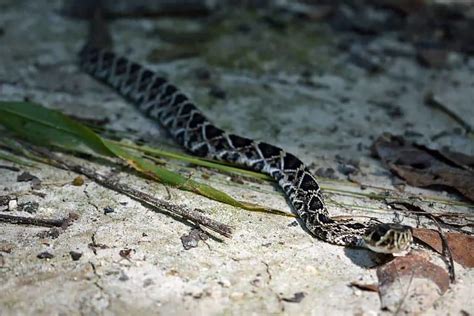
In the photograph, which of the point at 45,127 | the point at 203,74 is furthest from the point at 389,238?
the point at 203,74

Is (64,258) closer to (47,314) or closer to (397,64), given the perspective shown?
(47,314)

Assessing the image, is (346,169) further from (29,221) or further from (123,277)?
(29,221)

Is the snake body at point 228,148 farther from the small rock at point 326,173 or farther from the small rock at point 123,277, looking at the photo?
the small rock at point 123,277

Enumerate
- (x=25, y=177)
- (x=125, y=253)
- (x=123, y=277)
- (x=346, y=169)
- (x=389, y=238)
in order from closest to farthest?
(x=123, y=277) → (x=389, y=238) → (x=125, y=253) → (x=25, y=177) → (x=346, y=169)

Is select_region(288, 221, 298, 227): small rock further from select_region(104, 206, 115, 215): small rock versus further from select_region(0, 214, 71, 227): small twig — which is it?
select_region(0, 214, 71, 227): small twig

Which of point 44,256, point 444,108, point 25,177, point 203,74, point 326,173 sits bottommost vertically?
point 44,256

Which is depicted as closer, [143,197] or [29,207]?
[29,207]
